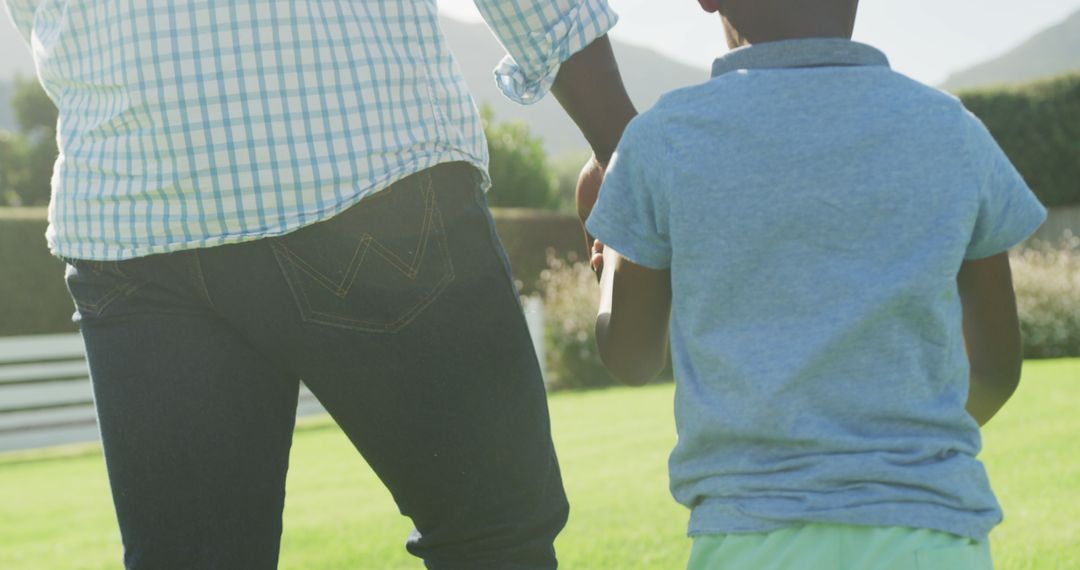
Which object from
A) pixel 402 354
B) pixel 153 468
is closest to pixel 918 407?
pixel 402 354

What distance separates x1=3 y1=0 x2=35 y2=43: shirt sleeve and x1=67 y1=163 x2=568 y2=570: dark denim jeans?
47cm

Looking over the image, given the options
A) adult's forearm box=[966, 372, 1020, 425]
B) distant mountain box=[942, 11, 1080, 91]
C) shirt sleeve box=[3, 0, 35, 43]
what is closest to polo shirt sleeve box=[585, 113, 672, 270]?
adult's forearm box=[966, 372, 1020, 425]

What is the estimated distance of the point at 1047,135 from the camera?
19469 mm

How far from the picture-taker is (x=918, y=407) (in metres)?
1.42

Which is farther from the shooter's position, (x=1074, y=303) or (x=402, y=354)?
(x=1074, y=303)

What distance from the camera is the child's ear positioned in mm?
1604

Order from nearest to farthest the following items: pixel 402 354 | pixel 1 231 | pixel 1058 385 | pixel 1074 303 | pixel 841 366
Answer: pixel 841 366 → pixel 402 354 → pixel 1058 385 → pixel 1074 303 → pixel 1 231

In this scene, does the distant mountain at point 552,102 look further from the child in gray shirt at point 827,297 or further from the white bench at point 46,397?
the child in gray shirt at point 827,297

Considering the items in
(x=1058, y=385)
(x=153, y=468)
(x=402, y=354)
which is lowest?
(x=1058, y=385)

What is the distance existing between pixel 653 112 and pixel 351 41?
46cm

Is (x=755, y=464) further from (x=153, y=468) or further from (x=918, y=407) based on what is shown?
(x=153, y=468)

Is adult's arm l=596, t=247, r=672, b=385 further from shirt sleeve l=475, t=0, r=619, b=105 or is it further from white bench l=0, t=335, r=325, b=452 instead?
white bench l=0, t=335, r=325, b=452

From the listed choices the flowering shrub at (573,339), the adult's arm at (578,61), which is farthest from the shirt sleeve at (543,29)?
the flowering shrub at (573,339)

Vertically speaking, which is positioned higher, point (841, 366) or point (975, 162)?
point (975, 162)
